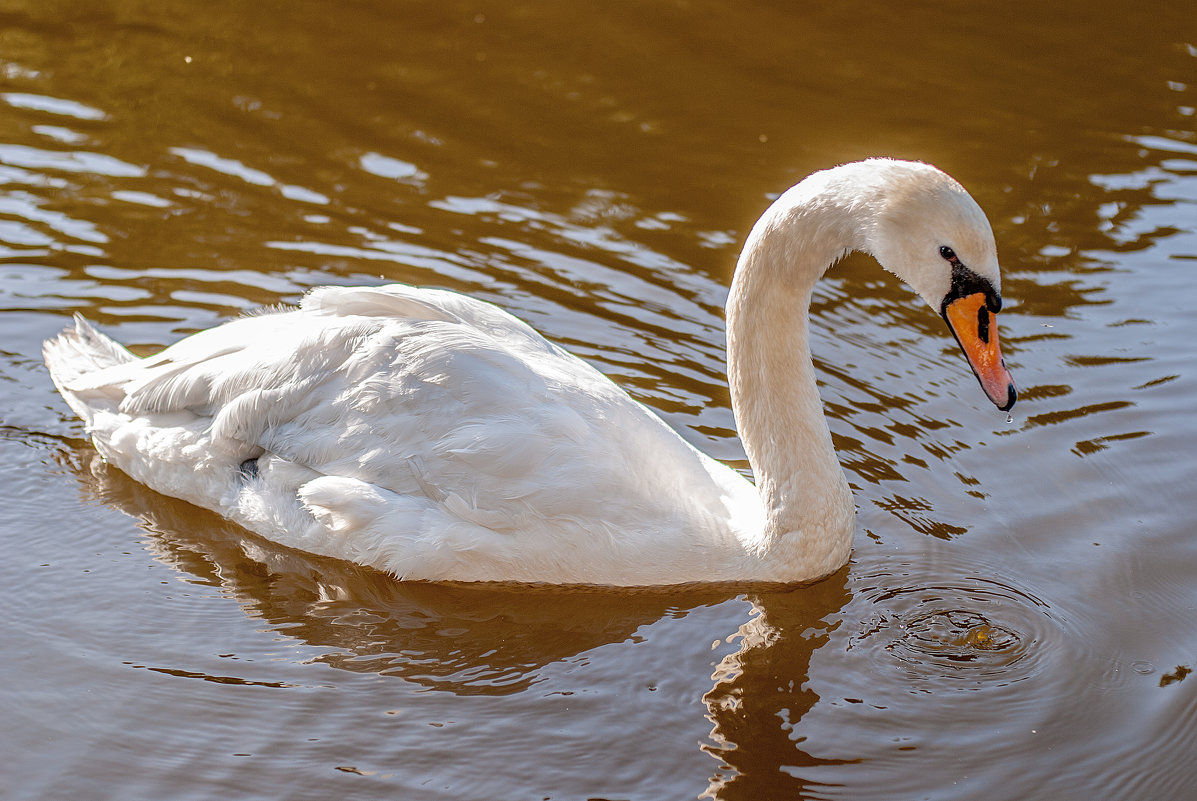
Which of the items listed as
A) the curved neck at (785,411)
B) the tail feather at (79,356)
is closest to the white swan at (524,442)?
the curved neck at (785,411)

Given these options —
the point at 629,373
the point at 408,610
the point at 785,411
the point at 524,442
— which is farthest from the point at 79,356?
the point at 785,411

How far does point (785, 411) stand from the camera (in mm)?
6195

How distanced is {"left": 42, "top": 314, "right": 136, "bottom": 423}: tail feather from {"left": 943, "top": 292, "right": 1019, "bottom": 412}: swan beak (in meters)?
4.08

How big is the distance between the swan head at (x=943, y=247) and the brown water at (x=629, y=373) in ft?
4.07

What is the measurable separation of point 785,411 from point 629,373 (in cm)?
192

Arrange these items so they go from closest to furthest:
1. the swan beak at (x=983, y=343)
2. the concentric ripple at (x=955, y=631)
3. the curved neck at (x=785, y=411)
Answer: the swan beak at (x=983, y=343), the concentric ripple at (x=955, y=631), the curved neck at (x=785, y=411)

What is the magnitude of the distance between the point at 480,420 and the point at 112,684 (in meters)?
1.79

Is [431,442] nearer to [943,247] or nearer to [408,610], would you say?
[408,610]

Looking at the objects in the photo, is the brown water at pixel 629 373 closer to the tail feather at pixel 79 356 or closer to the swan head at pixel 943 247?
the tail feather at pixel 79 356

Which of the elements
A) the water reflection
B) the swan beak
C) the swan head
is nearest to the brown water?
the water reflection

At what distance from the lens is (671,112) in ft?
38.2

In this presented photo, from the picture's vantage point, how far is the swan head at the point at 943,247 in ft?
17.7

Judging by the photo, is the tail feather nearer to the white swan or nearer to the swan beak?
the white swan

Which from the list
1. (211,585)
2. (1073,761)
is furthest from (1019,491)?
(211,585)
